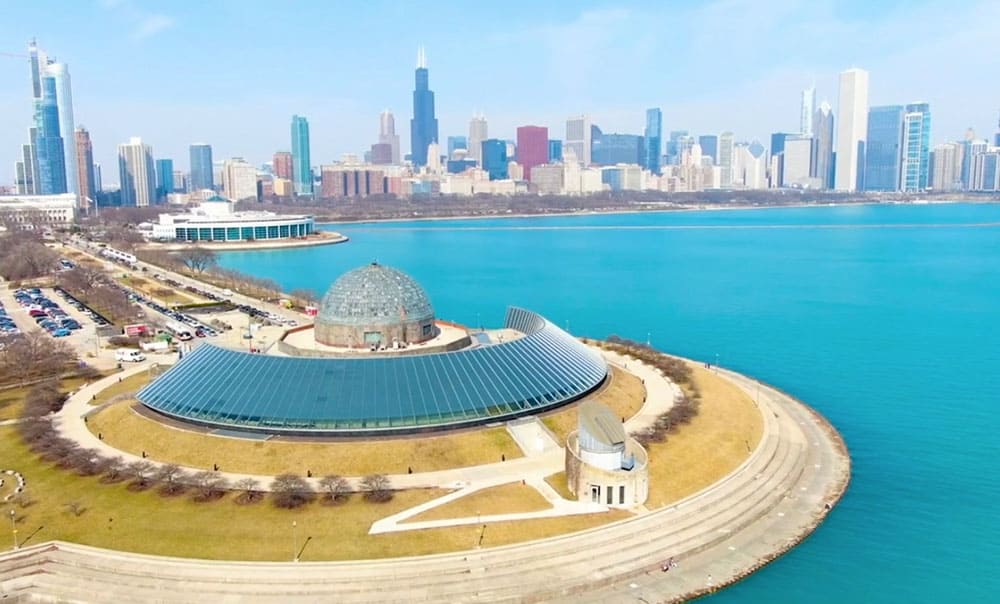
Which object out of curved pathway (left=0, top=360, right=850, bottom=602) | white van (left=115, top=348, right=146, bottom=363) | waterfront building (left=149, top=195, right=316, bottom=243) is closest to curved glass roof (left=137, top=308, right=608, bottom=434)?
curved pathway (left=0, top=360, right=850, bottom=602)

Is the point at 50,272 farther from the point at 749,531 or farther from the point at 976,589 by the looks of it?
the point at 976,589

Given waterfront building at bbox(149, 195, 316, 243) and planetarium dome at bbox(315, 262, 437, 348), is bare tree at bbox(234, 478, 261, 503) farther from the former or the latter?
waterfront building at bbox(149, 195, 316, 243)

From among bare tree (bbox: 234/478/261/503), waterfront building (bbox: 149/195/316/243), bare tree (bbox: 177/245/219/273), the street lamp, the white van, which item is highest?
waterfront building (bbox: 149/195/316/243)

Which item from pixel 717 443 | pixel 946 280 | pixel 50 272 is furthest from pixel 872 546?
pixel 50 272

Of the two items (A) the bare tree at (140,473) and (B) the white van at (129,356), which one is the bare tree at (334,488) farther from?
(B) the white van at (129,356)

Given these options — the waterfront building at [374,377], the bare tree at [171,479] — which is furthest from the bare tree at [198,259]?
the bare tree at [171,479]

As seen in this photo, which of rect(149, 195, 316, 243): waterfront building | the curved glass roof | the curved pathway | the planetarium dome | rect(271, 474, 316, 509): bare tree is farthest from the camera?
rect(149, 195, 316, 243): waterfront building

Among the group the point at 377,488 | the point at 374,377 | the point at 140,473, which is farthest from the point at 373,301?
the point at 140,473
